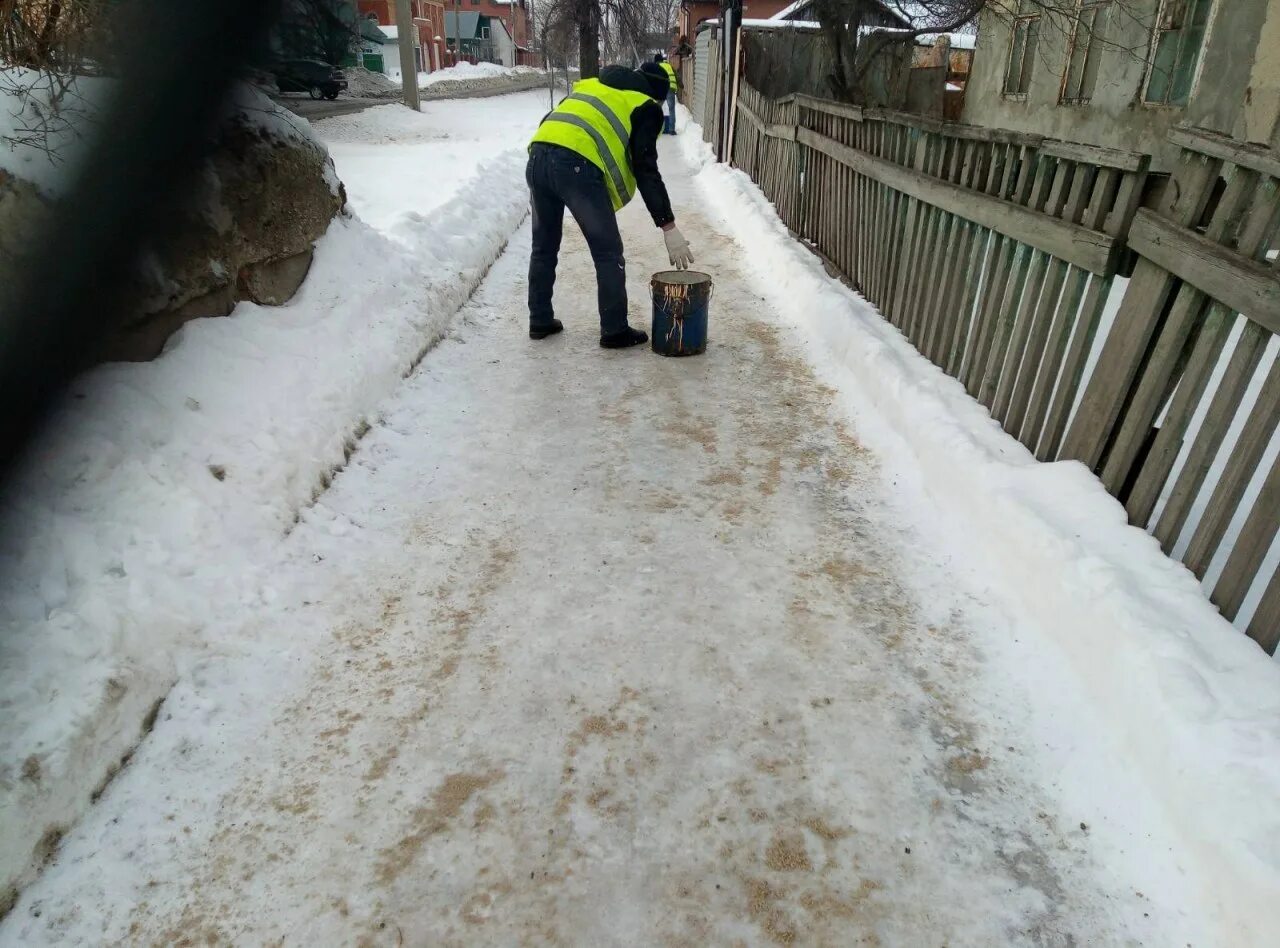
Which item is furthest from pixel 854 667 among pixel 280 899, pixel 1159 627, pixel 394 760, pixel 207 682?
pixel 207 682

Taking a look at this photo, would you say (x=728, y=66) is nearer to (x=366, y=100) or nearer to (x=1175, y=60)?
(x=1175, y=60)

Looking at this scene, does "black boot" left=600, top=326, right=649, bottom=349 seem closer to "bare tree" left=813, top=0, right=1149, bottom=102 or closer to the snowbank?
the snowbank

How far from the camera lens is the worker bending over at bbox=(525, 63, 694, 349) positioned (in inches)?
192

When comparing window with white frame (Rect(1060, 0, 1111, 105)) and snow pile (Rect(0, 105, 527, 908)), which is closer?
snow pile (Rect(0, 105, 527, 908))

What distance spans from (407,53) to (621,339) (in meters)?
16.4

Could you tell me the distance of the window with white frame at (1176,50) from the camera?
825 cm

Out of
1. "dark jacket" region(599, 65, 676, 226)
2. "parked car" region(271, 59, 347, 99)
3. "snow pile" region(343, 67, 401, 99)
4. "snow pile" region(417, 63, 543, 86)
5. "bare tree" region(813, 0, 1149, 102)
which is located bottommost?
"snow pile" region(417, 63, 543, 86)

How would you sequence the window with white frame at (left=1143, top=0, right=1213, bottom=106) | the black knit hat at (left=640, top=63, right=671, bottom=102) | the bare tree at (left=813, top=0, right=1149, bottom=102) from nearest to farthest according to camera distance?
the black knit hat at (left=640, top=63, right=671, bottom=102)
the window with white frame at (left=1143, top=0, right=1213, bottom=106)
the bare tree at (left=813, top=0, right=1149, bottom=102)

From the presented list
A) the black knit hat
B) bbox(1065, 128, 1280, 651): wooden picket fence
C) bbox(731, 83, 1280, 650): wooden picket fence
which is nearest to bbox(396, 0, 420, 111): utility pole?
the black knit hat

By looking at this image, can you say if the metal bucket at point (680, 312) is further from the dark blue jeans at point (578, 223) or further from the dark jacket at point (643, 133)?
the dark jacket at point (643, 133)

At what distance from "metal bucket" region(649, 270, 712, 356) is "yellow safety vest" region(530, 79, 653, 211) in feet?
2.51

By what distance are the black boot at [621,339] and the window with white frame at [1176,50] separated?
23.3 ft

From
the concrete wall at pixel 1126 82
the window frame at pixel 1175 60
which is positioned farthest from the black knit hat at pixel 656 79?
the window frame at pixel 1175 60

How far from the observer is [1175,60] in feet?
28.2
